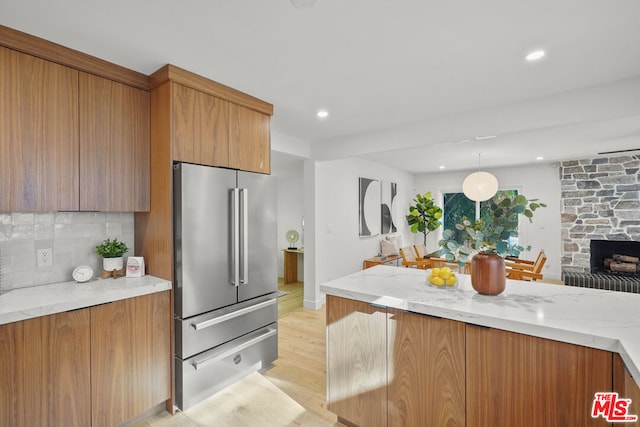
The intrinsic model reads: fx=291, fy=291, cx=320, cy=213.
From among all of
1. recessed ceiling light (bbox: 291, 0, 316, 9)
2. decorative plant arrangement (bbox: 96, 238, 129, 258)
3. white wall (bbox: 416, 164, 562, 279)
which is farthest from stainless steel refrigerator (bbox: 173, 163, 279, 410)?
white wall (bbox: 416, 164, 562, 279)

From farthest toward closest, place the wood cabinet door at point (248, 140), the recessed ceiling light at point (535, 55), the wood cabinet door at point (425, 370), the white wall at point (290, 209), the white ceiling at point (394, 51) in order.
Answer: the white wall at point (290, 209) → the wood cabinet door at point (248, 140) → the recessed ceiling light at point (535, 55) → the white ceiling at point (394, 51) → the wood cabinet door at point (425, 370)

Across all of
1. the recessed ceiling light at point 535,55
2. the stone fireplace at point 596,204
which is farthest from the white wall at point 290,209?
the stone fireplace at point 596,204

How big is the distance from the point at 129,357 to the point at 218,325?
1.90ft

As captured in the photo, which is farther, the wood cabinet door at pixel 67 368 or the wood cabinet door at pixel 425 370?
the wood cabinet door at pixel 67 368

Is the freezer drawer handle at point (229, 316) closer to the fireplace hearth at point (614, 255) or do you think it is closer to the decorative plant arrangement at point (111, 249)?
the decorative plant arrangement at point (111, 249)

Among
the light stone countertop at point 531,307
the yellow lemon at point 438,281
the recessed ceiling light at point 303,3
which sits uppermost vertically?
the recessed ceiling light at point 303,3

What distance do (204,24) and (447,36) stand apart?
1.43 metres

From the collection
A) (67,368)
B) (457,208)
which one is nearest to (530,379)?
(67,368)

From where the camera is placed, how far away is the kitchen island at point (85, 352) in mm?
1496

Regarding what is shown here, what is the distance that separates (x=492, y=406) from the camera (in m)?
1.33

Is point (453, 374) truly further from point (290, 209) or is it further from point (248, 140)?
point (290, 209)

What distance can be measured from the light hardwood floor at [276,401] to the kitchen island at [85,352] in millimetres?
267

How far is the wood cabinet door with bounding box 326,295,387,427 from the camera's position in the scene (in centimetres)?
168

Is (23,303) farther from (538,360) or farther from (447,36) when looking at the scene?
(447,36)
